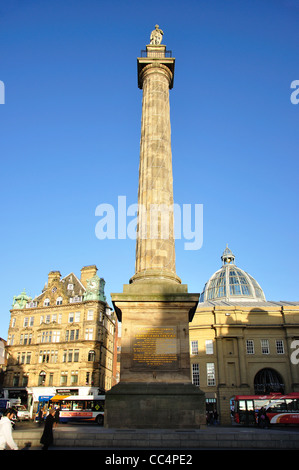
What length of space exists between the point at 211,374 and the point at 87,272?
26367 millimetres

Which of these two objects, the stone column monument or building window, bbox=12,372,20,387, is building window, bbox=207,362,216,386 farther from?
the stone column monument

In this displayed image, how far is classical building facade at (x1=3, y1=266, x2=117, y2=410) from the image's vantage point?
5312 cm

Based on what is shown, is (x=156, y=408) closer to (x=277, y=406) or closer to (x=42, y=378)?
(x=277, y=406)

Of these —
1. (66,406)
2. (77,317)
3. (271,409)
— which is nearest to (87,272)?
(77,317)

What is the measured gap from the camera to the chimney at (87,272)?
63550 millimetres

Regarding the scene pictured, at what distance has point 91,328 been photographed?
55.5m

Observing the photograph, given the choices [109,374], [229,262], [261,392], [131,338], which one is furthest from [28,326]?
[131,338]

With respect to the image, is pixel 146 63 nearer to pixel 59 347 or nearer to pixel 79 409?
pixel 79 409

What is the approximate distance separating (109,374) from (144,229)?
50924 millimetres

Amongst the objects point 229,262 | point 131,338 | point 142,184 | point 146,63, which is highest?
point 229,262

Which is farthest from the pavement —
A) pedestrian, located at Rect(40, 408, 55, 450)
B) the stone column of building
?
the stone column of building

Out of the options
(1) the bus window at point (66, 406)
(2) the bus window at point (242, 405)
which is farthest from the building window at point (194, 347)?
(1) the bus window at point (66, 406)

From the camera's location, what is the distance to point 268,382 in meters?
53.5

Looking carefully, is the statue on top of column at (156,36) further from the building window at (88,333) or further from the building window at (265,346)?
the building window at (265,346)
